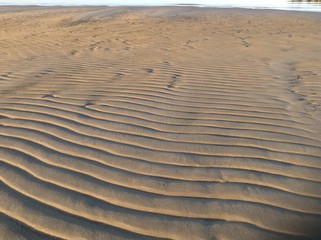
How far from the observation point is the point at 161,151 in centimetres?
303

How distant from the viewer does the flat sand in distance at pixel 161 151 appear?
2242 millimetres

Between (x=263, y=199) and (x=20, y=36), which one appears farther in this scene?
(x=20, y=36)

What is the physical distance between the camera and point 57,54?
760 centimetres

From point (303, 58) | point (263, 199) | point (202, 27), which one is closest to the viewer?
point (263, 199)

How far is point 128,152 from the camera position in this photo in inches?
118

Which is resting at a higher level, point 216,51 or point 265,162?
point 265,162

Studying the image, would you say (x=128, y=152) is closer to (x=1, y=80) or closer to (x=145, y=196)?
(x=145, y=196)

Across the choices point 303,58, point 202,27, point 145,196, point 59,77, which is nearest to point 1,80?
point 59,77

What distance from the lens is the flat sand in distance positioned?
88.3 inches

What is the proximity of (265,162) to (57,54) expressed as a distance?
5779 mm

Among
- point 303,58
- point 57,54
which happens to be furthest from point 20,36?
point 303,58

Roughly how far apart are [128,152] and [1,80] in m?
3.17

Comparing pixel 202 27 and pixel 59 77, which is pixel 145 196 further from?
pixel 202 27

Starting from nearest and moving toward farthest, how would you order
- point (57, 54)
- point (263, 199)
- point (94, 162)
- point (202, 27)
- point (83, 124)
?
1. point (263, 199)
2. point (94, 162)
3. point (83, 124)
4. point (57, 54)
5. point (202, 27)
